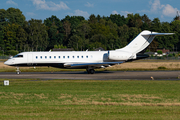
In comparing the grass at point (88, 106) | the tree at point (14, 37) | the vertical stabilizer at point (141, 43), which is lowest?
the grass at point (88, 106)

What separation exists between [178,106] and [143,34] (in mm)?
23041

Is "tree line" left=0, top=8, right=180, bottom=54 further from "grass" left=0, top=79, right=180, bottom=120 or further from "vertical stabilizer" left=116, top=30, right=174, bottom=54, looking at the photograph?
"grass" left=0, top=79, right=180, bottom=120

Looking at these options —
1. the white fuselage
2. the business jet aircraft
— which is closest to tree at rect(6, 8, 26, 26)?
the white fuselage

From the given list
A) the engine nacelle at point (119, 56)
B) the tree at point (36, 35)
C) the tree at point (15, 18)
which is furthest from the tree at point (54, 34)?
the engine nacelle at point (119, 56)

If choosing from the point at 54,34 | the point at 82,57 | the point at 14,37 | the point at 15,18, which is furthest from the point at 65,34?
the point at 82,57

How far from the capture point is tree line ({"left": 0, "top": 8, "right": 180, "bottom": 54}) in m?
118

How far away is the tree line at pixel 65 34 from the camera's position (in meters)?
118

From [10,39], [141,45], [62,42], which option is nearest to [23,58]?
[141,45]

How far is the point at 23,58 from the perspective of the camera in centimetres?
3419

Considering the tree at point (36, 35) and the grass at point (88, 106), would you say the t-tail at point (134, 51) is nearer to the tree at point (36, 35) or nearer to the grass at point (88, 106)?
the grass at point (88, 106)

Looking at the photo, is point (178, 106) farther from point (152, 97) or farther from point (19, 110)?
point (19, 110)

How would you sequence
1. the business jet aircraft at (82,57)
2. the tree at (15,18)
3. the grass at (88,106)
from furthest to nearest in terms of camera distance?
the tree at (15,18) → the business jet aircraft at (82,57) → the grass at (88,106)

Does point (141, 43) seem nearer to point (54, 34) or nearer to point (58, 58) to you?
point (58, 58)

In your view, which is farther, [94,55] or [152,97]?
[94,55]
